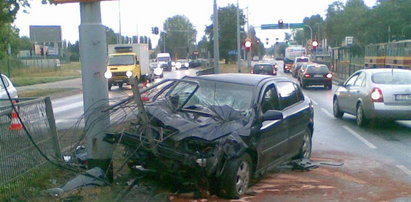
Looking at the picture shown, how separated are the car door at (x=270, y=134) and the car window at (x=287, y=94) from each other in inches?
9.6

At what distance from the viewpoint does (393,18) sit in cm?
7538

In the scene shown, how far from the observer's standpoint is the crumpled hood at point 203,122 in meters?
7.02

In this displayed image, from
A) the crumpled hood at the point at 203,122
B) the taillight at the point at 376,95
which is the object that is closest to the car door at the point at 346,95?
the taillight at the point at 376,95

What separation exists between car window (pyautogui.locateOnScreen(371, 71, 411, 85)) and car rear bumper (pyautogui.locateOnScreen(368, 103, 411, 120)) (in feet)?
2.52

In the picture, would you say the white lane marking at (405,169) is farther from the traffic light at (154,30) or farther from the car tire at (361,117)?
the traffic light at (154,30)

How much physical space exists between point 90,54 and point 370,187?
4.35 meters

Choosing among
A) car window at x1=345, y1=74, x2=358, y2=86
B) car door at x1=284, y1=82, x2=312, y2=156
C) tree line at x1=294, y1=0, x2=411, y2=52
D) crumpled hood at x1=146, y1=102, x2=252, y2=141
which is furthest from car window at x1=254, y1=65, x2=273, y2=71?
crumpled hood at x1=146, y1=102, x2=252, y2=141

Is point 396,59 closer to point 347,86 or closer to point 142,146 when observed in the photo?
point 347,86

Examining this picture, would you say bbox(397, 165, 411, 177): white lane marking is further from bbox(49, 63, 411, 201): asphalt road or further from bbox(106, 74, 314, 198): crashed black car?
bbox(106, 74, 314, 198): crashed black car

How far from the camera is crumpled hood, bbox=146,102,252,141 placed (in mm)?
7020

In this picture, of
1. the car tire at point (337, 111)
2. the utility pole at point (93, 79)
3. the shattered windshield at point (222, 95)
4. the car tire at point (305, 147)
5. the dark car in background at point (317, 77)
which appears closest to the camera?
the utility pole at point (93, 79)

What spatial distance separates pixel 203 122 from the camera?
738cm

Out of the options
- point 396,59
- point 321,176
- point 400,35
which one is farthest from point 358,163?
point 400,35

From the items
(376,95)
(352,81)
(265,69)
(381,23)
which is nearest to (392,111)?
(376,95)
